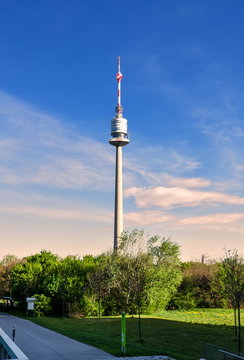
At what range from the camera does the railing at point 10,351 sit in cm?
1637

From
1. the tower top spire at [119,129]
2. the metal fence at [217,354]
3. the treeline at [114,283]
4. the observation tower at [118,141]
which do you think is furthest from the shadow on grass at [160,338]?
the tower top spire at [119,129]

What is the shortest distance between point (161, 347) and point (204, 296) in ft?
149

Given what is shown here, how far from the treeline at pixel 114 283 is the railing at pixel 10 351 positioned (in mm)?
27817

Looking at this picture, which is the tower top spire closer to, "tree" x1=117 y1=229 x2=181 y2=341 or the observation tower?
the observation tower

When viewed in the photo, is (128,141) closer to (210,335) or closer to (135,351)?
(210,335)

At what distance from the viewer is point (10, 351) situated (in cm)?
1759

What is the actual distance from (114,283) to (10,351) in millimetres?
37091

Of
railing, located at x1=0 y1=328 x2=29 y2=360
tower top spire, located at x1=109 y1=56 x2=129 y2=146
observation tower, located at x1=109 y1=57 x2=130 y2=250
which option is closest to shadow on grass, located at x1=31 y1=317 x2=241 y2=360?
railing, located at x1=0 y1=328 x2=29 y2=360

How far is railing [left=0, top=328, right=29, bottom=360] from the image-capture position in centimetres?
1637

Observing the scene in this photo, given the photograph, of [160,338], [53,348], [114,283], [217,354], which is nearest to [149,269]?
[114,283]

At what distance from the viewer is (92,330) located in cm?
3459

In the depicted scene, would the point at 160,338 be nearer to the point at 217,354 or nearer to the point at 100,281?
the point at 217,354

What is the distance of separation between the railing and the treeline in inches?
1095

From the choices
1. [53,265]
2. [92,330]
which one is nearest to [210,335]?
[92,330]
